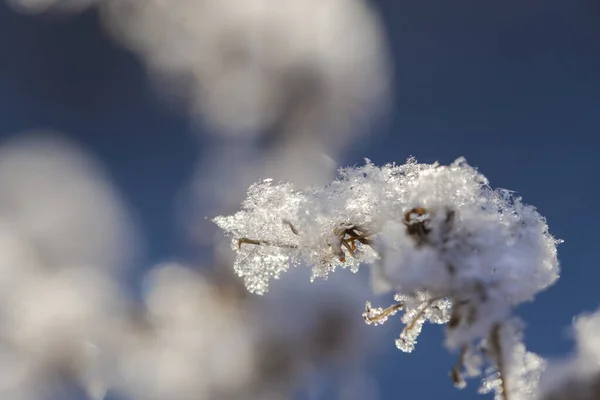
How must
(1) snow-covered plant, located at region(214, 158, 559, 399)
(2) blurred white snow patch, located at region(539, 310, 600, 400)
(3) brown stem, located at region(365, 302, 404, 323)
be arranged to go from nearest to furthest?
(2) blurred white snow patch, located at region(539, 310, 600, 400) → (1) snow-covered plant, located at region(214, 158, 559, 399) → (3) brown stem, located at region(365, 302, 404, 323)

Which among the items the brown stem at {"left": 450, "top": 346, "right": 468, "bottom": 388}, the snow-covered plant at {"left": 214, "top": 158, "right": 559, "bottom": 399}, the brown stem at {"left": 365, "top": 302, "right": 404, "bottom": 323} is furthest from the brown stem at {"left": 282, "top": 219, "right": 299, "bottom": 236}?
the brown stem at {"left": 450, "top": 346, "right": 468, "bottom": 388}

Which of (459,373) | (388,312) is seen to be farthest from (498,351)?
(388,312)

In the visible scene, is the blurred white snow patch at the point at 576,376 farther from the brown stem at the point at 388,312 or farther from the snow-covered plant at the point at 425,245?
the brown stem at the point at 388,312

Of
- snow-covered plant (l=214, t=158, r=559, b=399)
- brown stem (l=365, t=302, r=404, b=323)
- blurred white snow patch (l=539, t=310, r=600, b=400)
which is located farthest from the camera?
brown stem (l=365, t=302, r=404, b=323)

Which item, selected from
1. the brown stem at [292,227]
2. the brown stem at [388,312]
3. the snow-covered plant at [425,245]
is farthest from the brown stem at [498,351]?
the brown stem at [292,227]

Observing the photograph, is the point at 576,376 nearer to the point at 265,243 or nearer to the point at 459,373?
the point at 459,373

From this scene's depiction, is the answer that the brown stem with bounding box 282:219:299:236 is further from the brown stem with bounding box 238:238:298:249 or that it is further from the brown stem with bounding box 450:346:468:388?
the brown stem with bounding box 450:346:468:388
